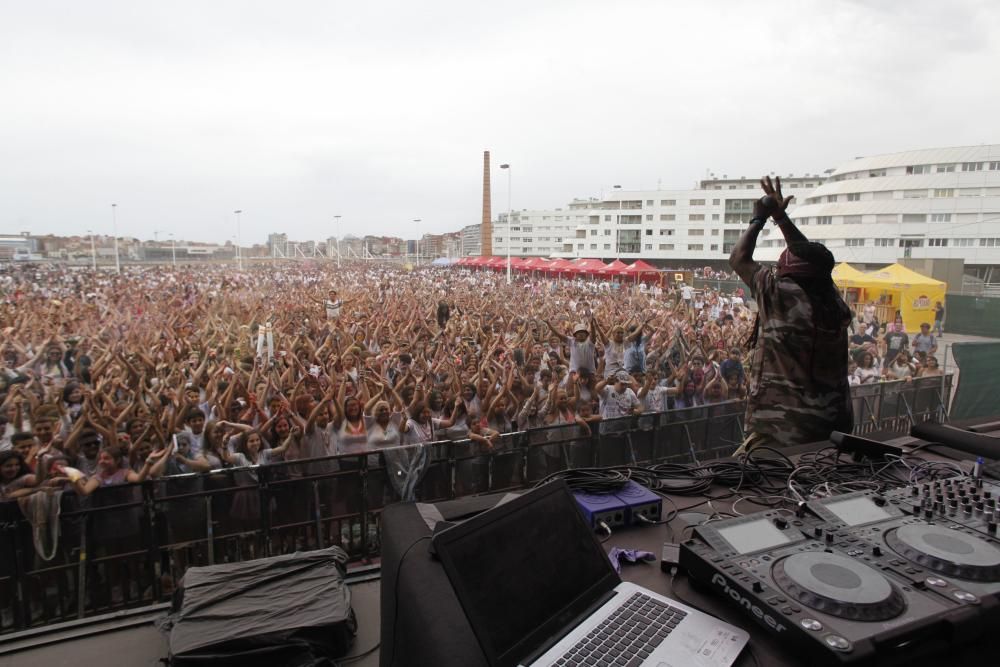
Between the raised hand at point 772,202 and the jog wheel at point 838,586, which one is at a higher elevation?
the raised hand at point 772,202

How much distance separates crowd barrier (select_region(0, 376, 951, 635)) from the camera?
2730mm

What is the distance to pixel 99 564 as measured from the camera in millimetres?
2857

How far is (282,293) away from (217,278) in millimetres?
1086

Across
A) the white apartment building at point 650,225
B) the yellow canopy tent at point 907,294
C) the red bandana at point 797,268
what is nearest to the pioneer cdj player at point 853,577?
the red bandana at point 797,268

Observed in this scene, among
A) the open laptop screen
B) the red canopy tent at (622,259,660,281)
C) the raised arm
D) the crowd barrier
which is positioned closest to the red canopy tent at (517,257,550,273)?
the red canopy tent at (622,259,660,281)

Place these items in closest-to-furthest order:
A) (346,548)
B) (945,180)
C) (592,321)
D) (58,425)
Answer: (346,548)
(58,425)
(592,321)
(945,180)

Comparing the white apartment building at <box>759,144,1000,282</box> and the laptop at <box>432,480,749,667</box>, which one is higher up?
the white apartment building at <box>759,144,1000,282</box>

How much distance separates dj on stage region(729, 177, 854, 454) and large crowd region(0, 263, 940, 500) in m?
1.69

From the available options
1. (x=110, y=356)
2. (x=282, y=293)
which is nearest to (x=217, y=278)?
(x=282, y=293)

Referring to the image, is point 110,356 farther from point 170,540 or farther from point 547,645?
point 547,645

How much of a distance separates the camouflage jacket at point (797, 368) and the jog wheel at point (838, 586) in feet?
5.11

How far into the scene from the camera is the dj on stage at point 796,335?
2371 mm

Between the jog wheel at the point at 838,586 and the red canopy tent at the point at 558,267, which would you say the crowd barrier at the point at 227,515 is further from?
the red canopy tent at the point at 558,267

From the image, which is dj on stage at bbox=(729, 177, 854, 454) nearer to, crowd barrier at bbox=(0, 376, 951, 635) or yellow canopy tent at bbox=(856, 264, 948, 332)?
crowd barrier at bbox=(0, 376, 951, 635)
